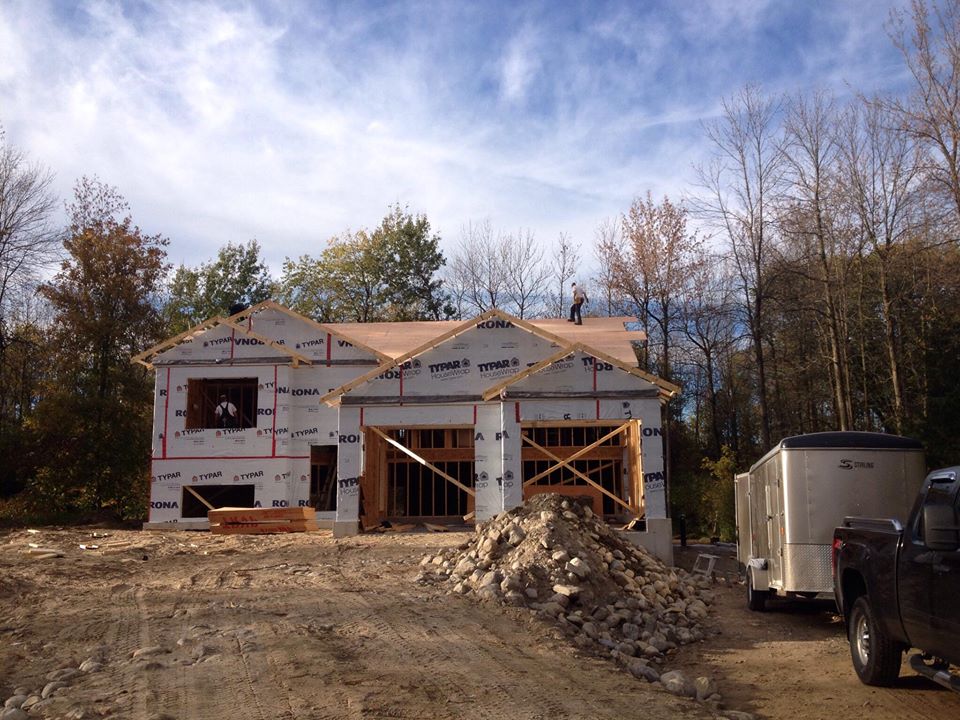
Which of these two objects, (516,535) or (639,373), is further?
(639,373)

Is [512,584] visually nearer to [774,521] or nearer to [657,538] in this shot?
[774,521]

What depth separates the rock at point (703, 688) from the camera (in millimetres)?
8195

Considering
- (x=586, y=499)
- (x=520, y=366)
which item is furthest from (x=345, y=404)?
(x=586, y=499)

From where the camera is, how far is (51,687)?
7.25 meters

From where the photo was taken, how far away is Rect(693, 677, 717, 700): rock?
8.20 meters

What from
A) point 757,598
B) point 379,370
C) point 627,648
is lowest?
point 627,648

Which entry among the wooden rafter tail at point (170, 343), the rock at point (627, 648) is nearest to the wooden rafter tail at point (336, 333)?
the wooden rafter tail at point (170, 343)

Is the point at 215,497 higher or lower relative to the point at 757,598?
higher

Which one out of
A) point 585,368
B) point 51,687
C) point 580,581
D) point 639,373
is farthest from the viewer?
point 585,368

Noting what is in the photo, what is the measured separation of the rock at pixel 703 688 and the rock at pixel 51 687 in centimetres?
573

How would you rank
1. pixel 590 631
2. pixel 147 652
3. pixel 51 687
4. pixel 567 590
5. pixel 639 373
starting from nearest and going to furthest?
pixel 51 687, pixel 147 652, pixel 590 631, pixel 567 590, pixel 639 373

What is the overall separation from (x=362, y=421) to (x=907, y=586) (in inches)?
601

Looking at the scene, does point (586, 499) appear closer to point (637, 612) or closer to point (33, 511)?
point (637, 612)

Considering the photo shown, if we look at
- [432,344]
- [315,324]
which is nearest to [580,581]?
[432,344]
